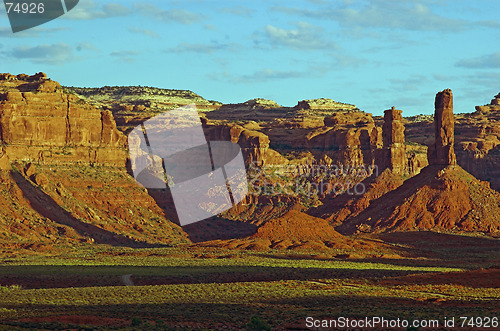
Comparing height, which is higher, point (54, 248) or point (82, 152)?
point (82, 152)

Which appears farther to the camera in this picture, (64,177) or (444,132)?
(444,132)

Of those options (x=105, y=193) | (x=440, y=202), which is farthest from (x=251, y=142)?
(x=440, y=202)

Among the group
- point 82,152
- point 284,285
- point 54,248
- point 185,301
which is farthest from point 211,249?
point 185,301

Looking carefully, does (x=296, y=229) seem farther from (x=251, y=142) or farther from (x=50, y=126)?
(x=251, y=142)

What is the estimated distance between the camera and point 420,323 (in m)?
58.7

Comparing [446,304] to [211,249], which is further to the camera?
[211,249]

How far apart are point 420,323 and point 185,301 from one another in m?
19.1

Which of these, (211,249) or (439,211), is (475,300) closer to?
(211,249)

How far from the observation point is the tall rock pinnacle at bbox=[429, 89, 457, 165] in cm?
15312

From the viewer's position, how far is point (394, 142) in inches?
7180

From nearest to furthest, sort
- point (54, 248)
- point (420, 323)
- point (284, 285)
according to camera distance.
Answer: point (420, 323)
point (284, 285)
point (54, 248)

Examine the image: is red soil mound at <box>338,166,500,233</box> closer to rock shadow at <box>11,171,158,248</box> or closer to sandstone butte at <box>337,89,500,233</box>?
sandstone butte at <box>337,89,500,233</box>

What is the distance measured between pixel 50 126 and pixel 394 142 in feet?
202

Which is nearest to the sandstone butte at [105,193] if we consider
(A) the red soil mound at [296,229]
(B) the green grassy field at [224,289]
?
(A) the red soil mound at [296,229]
